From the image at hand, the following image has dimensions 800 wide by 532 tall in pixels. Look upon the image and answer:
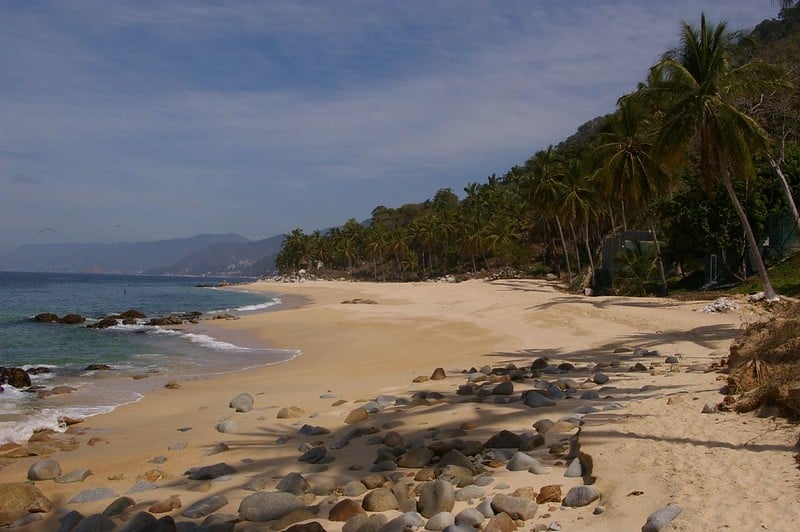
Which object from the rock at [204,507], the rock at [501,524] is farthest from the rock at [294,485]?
the rock at [501,524]

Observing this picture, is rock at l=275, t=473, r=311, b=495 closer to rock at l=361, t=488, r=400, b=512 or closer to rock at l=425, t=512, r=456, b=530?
rock at l=361, t=488, r=400, b=512

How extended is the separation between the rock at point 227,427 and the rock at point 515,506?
20.4 feet

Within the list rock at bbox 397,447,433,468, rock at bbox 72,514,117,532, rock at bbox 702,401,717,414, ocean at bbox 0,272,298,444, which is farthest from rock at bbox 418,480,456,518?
ocean at bbox 0,272,298,444

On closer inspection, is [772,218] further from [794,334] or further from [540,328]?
[794,334]

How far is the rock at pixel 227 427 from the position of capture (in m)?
10.2

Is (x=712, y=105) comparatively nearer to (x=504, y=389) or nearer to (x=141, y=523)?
(x=504, y=389)

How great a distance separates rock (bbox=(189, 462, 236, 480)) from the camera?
Answer: 7363 mm

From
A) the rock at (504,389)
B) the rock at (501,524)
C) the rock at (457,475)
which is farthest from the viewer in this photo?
the rock at (504,389)

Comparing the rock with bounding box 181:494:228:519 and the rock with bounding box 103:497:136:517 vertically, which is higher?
the rock with bounding box 181:494:228:519

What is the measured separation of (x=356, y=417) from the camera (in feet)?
32.0

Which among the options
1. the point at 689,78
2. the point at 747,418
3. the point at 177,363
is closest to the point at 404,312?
the point at 177,363

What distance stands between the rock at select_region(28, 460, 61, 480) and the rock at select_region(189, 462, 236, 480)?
2.05 metres

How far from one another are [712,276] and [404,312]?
16.1m

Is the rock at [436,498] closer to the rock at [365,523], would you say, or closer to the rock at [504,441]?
the rock at [365,523]
